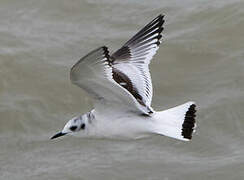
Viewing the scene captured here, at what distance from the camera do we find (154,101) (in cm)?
734

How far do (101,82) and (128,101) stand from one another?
1.24 feet

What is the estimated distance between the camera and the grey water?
6465 millimetres

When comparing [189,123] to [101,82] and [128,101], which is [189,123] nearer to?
[128,101]

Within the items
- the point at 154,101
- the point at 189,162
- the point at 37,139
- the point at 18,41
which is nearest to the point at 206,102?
the point at 154,101

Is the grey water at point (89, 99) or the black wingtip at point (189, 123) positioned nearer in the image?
the black wingtip at point (189, 123)

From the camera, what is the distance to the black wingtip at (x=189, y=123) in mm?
5251

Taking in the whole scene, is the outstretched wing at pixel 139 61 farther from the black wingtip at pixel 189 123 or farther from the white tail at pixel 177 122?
the black wingtip at pixel 189 123

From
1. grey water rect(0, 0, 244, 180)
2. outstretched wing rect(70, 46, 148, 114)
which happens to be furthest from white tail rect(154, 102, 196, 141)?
grey water rect(0, 0, 244, 180)

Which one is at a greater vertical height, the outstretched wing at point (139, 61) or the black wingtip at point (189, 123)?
the outstretched wing at point (139, 61)

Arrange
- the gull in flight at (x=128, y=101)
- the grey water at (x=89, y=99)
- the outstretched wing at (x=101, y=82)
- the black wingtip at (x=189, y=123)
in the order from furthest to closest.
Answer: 1. the grey water at (x=89, y=99)
2. the black wingtip at (x=189, y=123)
3. the gull in flight at (x=128, y=101)
4. the outstretched wing at (x=101, y=82)

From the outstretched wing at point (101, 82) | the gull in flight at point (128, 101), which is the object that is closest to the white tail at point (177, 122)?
the gull in flight at point (128, 101)

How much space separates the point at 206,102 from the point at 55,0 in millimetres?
2809

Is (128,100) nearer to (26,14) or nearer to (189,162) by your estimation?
(189,162)

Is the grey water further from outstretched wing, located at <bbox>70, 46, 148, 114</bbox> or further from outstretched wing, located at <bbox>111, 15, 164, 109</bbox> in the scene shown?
outstretched wing, located at <bbox>70, 46, 148, 114</bbox>
